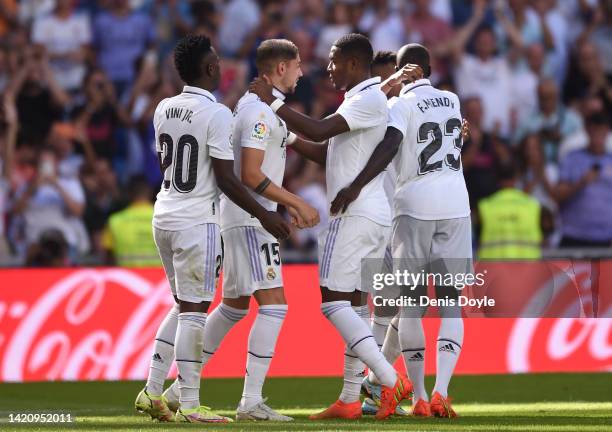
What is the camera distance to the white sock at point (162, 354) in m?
8.84

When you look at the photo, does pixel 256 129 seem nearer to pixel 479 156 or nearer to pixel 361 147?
pixel 361 147

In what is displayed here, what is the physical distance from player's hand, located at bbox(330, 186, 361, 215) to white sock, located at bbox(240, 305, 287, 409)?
28.7 inches

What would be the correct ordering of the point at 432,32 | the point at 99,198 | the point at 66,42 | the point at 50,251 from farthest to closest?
the point at 432,32
the point at 66,42
the point at 99,198
the point at 50,251

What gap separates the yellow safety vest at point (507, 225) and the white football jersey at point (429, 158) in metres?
5.56

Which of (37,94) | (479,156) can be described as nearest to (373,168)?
(479,156)

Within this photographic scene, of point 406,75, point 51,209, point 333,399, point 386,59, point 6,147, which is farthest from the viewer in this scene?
point 6,147

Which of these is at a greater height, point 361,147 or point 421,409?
point 361,147

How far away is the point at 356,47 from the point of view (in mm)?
8914

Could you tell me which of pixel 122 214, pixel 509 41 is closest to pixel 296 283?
pixel 122 214

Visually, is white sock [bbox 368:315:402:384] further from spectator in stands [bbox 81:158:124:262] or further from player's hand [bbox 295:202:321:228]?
spectator in stands [bbox 81:158:124:262]

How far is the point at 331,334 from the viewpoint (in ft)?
43.0

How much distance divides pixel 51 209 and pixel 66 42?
2.49 metres

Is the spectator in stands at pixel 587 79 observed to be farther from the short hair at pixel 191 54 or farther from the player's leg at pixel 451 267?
the short hair at pixel 191 54

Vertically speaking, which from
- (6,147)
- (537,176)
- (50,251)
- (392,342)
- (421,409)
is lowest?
(421,409)
